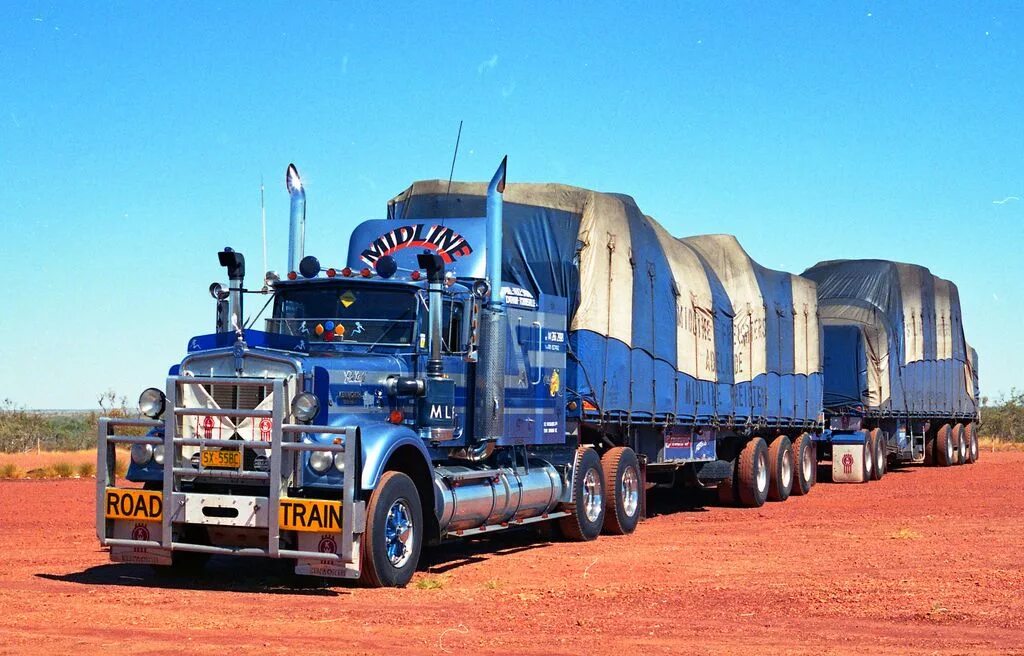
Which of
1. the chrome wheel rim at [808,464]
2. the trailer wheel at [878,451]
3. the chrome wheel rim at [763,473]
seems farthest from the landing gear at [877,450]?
the chrome wheel rim at [763,473]

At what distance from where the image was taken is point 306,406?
36.7ft

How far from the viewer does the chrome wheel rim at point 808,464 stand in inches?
1025

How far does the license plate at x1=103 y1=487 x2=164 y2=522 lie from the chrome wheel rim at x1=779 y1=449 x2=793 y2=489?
1509cm

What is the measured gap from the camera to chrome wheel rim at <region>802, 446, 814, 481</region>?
1025 inches

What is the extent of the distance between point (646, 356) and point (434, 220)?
4.32 m

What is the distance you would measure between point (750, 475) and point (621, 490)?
607 cm

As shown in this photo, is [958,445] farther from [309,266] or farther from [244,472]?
[244,472]

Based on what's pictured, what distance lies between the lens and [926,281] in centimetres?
3622

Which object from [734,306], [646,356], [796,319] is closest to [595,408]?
[646,356]

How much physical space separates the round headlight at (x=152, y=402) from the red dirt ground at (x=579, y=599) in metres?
1.52

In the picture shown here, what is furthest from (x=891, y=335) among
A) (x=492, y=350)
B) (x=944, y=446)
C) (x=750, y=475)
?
(x=492, y=350)

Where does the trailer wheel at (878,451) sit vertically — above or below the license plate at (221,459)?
below

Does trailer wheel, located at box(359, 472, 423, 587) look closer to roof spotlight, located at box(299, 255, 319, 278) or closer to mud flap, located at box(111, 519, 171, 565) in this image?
mud flap, located at box(111, 519, 171, 565)

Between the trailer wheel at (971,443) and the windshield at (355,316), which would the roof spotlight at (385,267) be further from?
the trailer wheel at (971,443)
